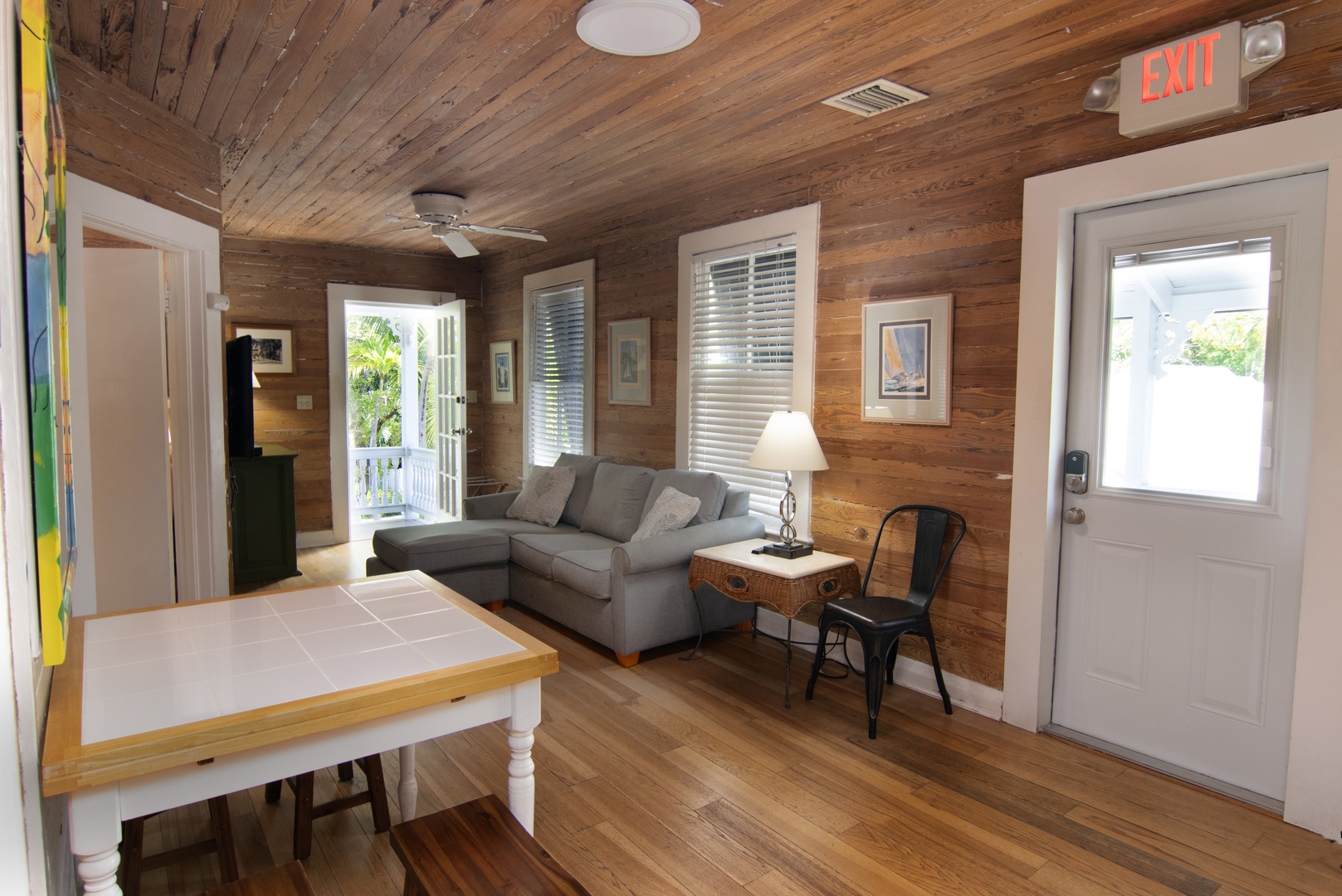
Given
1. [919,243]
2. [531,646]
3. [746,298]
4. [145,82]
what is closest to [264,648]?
[531,646]

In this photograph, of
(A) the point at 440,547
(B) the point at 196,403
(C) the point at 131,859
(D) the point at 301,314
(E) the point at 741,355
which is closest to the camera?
(C) the point at 131,859

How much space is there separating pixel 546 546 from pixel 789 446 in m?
1.65

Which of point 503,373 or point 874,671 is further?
point 503,373

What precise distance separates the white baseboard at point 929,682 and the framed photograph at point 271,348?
4.76 meters

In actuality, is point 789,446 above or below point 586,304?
below

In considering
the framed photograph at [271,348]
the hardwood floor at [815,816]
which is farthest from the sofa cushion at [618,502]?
the framed photograph at [271,348]

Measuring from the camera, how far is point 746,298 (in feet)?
14.3

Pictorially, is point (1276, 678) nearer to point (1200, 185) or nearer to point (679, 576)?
point (1200, 185)

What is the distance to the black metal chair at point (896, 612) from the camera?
9.93 feet

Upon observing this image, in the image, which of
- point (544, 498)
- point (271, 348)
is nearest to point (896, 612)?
point (544, 498)

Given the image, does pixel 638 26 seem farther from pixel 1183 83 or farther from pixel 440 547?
pixel 440 547

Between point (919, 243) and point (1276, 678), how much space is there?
2.07m

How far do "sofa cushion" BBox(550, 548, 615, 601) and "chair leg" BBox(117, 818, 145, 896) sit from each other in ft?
6.85

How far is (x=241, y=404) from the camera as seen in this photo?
433 centimetres
